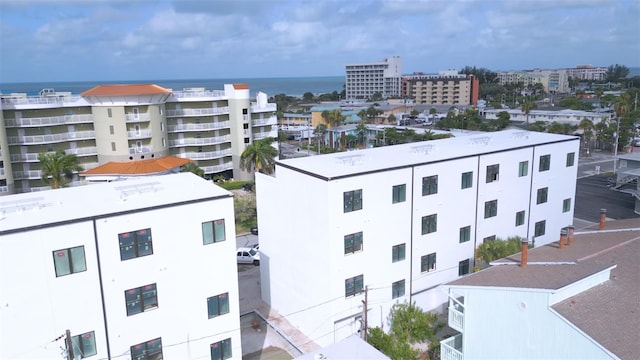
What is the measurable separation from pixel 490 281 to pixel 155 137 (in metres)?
→ 51.4

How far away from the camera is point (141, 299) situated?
797 inches

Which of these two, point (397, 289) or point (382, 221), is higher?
point (382, 221)

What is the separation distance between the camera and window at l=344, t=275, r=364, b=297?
2678cm

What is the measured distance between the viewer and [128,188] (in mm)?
22453

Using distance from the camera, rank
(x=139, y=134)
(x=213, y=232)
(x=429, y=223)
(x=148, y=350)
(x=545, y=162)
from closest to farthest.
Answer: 1. (x=148, y=350)
2. (x=213, y=232)
3. (x=429, y=223)
4. (x=545, y=162)
5. (x=139, y=134)

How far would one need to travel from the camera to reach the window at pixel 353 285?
2678 centimetres

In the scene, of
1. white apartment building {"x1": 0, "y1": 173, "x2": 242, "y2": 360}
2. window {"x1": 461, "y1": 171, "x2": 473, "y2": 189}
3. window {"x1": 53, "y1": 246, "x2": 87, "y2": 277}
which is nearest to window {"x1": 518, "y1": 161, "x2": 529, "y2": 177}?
window {"x1": 461, "y1": 171, "x2": 473, "y2": 189}

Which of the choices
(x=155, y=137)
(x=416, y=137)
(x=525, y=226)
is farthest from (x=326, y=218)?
(x=416, y=137)

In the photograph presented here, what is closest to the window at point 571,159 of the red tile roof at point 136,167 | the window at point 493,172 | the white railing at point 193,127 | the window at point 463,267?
the window at point 493,172

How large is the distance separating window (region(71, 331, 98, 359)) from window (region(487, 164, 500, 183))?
2573 cm

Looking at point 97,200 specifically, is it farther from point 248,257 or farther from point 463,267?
point 463,267

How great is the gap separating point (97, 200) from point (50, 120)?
1779 inches

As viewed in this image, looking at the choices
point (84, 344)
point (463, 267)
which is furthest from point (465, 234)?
point (84, 344)

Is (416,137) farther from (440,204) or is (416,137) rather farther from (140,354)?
(140,354)
